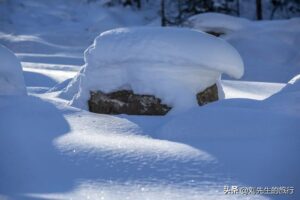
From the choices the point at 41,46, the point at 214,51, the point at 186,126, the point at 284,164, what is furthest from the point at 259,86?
the point at 41,46

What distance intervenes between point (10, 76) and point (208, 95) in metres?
2.47

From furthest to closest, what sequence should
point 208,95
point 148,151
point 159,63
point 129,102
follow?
point 208,95 < point 129,102 < point 159,63 < point 148,151

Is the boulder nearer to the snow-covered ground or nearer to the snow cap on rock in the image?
the snow cap on rock

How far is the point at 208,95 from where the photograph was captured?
5.71 m

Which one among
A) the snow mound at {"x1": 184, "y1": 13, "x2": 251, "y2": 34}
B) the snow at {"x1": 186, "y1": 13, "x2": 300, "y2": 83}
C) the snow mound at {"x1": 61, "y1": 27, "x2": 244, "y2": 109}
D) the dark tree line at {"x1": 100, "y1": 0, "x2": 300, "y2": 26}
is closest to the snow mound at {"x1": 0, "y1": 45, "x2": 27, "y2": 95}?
the snow mound at {"x1": 61, "y1": 27, "x2": 244, "y2": 109}

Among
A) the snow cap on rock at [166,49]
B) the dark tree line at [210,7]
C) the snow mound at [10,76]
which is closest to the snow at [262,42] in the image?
the dark tree line at [210,7]

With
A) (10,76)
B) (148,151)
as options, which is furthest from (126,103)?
(148,151)

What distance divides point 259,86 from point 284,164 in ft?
20.8

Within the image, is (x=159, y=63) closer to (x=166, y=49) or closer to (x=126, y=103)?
(x=166, y=49)

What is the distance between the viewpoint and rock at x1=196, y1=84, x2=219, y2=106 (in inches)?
219

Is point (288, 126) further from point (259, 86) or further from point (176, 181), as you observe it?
point (259, 86)

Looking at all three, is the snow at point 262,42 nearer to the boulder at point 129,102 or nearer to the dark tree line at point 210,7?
the dark tree line at point 210,7

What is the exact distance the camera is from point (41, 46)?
1784 cm

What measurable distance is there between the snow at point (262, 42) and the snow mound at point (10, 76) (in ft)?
28.3
